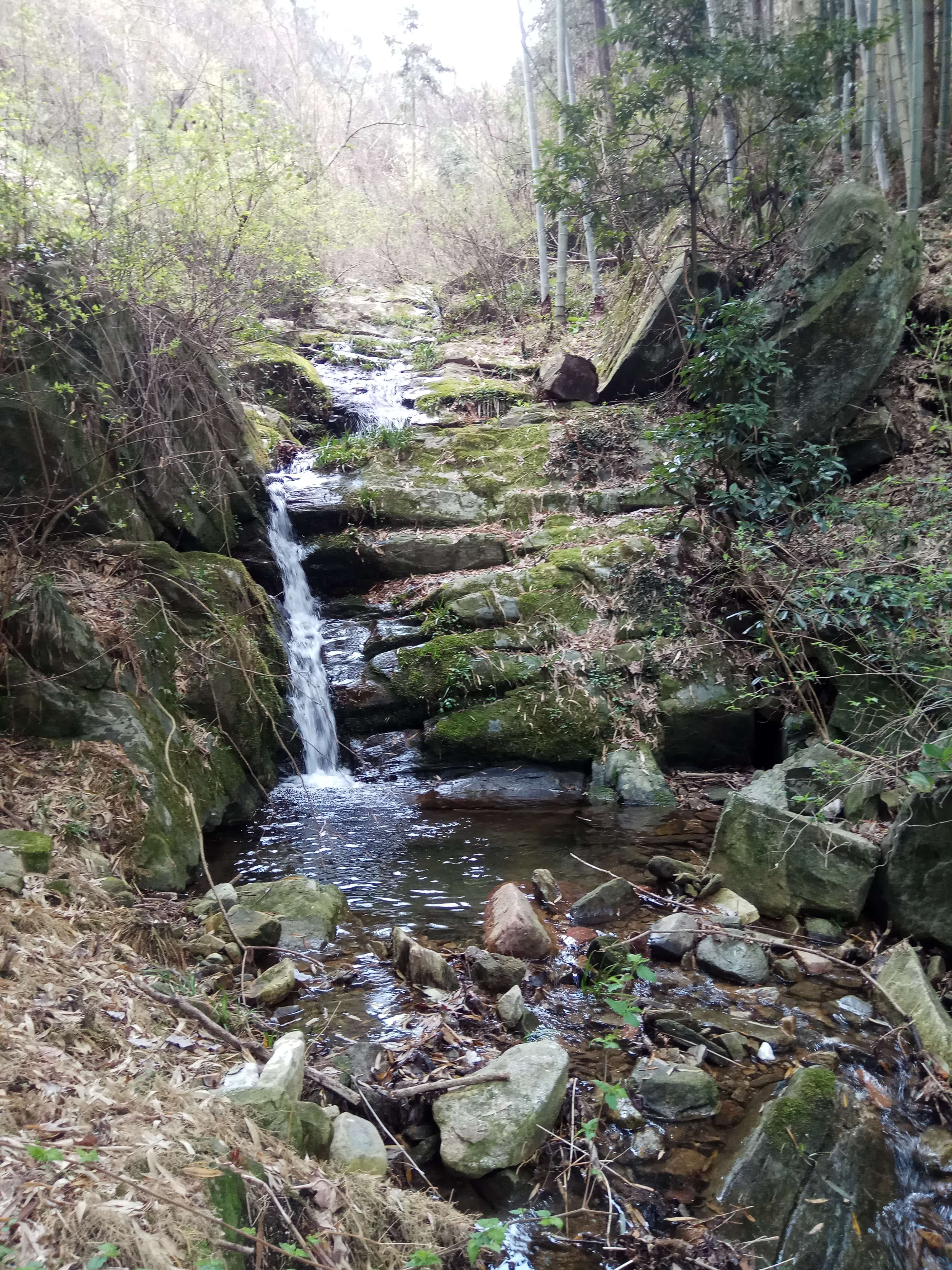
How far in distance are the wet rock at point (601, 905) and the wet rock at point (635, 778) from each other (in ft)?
6.21

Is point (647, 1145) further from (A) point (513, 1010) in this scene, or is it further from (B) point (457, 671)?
(B) point (457, 671)

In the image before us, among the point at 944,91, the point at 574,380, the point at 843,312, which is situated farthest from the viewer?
the point at 574,380

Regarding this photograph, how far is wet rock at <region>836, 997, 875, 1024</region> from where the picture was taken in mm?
3436

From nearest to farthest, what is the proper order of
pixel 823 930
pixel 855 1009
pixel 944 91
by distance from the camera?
1. pixel 855 1009
2. pixel 823 930
3. pixel 944 91

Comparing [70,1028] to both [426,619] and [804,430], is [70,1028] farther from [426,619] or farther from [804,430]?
[804,430]

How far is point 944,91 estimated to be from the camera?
26.9ft

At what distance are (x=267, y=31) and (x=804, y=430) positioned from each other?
101 feet

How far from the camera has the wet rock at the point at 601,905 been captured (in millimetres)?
4340

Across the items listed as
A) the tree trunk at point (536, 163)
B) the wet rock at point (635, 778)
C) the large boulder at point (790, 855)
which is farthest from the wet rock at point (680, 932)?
the tree trunk at point (536, 163)

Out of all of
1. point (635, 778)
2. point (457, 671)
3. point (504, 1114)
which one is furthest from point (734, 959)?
point (457, 671)

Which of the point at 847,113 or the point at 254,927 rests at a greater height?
the point at 847,113

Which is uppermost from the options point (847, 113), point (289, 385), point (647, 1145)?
point (847, 113)

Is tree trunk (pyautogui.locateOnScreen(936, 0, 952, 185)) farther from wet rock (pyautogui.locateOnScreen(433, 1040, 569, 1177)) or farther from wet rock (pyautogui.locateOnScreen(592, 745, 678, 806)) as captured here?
wet rock (pyautogui.locateOnScreen(433, 1040, 569, 1177))

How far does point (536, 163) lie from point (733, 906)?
14.3 meters
